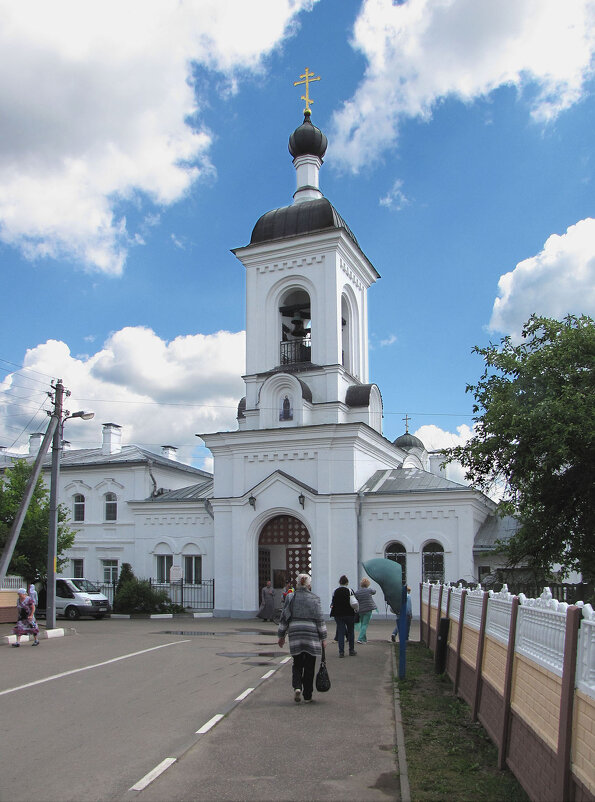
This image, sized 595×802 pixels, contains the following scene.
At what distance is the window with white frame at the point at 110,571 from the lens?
34312 mm

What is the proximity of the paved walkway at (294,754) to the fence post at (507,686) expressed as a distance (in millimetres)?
905

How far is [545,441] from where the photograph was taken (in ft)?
49.9

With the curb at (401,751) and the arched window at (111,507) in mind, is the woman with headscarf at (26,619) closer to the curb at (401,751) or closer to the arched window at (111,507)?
the curb at (401,751)

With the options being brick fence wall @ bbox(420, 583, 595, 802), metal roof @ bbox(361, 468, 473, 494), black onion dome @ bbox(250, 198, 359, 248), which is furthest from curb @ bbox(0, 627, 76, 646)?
black onion dome @ bbox(250, 198, 359, 248)

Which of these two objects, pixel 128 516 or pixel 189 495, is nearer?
pixel 189 495

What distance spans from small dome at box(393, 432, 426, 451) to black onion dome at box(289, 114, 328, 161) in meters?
19.7

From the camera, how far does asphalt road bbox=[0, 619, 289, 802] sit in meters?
6.78

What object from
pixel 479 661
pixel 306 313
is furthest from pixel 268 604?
pixel 479 661

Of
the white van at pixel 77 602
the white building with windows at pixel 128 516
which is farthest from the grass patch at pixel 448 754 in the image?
the white building with windows at pixel 128 516

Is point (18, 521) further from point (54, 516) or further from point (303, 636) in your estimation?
point (303, 636)

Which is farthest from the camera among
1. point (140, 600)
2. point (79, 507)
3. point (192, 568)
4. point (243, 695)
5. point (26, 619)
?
point (79, 507)

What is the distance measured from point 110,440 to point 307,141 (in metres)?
17.7

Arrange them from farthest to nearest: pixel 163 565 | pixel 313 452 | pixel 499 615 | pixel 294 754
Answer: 1. pixel 163 565
2. pixel 313 452
3. pixel 499 615
4. pixel 294 754

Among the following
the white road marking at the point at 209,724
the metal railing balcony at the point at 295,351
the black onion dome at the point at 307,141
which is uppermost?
the black onion dome at the point at 307,141
